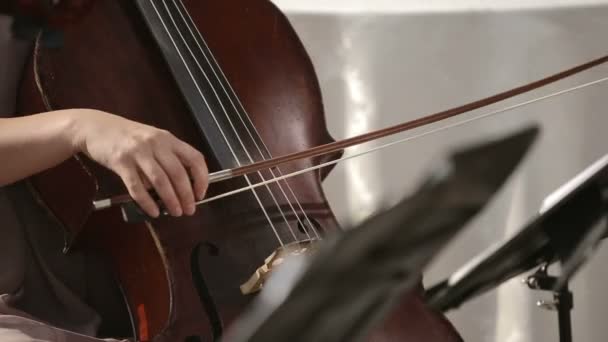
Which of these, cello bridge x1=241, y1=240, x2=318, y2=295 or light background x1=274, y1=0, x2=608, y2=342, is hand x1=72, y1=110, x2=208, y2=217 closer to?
cello bridge x1=241, y1=240, x2=318, y2=295

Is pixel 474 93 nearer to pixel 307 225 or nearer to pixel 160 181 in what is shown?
pixel 307 225

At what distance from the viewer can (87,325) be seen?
0.92m

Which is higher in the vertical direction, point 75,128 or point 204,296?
point 75,128

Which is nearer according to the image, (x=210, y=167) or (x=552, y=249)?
(x=552, y=249)

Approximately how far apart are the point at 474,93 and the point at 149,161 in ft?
2.50

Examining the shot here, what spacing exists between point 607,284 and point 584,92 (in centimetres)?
32

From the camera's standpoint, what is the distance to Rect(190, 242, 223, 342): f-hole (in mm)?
752

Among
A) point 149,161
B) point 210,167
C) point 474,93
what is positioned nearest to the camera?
point 149,161

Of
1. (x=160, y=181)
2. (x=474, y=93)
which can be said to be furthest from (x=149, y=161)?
(x=474, y=93)

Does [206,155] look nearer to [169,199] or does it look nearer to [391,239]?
[169,199]

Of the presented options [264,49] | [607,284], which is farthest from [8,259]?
[607,284]

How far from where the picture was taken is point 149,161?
2.35 feet

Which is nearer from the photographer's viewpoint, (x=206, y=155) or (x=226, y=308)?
(x=226, y=308)

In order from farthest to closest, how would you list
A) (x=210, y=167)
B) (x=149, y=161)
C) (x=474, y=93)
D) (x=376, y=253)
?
1. (x=474, y=93)
2. (x=210, y=167)
3. (x=149, y=161)
4. (x=376, y=253)
